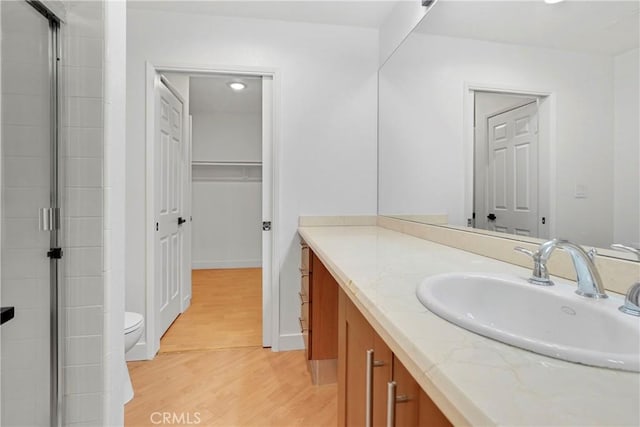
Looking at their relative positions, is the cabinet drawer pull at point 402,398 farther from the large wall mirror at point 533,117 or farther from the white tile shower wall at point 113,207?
the white tile shower wall at point 113,207

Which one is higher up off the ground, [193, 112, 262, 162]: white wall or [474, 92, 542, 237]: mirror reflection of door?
[193, 112, 262, 162]: white wall

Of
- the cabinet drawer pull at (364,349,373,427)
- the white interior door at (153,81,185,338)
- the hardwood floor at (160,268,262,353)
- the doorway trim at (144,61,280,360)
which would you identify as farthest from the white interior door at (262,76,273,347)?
the cabinet drawer pull at (364,349,373,427)

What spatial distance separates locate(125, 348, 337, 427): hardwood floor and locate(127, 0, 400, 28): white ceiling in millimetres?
2255

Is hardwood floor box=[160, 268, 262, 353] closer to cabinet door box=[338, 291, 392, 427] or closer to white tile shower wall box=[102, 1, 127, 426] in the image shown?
white tile shower wall box=[102, 1, 127, 426]

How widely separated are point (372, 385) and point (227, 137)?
175 inches

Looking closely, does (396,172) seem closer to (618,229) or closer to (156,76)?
(618,229)

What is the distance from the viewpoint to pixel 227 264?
4.88 metres

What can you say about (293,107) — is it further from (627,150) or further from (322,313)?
(627,150)

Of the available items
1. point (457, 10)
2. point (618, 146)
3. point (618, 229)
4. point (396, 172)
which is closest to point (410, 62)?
point (457, 10)

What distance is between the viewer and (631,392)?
388 mm

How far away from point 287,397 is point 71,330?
106 cm

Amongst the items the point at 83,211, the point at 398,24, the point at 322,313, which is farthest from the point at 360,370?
the point at 398,24

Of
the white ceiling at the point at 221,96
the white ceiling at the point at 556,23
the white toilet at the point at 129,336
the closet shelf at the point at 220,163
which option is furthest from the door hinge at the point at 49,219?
the closet shelf at the point at 220,163

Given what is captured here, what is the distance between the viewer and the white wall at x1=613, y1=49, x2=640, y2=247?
0.81 meters
